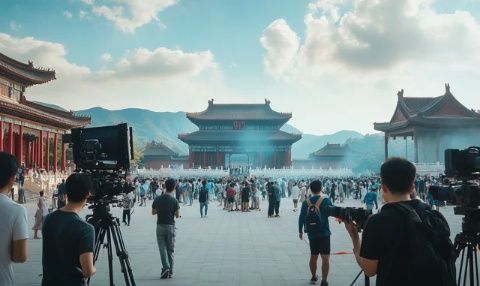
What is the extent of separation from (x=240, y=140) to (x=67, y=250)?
51.9 metres

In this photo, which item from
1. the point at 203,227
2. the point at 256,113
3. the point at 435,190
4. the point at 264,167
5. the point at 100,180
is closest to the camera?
the point at 435,190

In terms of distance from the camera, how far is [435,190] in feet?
14.2

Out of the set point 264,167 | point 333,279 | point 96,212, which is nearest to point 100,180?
point 96,212

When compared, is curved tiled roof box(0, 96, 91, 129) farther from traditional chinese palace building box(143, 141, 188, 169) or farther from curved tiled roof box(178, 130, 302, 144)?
traditional chinese palace building box(143, 141, 188, 169)

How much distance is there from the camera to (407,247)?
2635 mm

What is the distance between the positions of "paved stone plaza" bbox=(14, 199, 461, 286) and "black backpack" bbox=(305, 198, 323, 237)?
2.92ft

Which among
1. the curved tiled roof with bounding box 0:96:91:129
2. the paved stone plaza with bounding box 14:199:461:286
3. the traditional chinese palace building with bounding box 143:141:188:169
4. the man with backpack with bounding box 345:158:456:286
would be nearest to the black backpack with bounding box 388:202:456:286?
the man with backpack with bounding box 345:158:456:286

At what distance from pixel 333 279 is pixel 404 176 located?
4.95 metres

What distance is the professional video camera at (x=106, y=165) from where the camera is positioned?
4801 millimetres

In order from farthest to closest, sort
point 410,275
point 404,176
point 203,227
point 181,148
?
point 181,148, point 203,227, point 404,176, point 410,275

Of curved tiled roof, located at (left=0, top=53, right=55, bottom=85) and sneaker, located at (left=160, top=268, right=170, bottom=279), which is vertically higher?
curved tiled roof, located at (left=0, top=53, right=55, bottom=85)

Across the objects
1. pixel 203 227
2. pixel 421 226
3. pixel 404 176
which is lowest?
pixel 203 227

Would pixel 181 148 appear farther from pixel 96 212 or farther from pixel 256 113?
pixel 96 212

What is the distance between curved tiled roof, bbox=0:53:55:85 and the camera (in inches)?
1222
